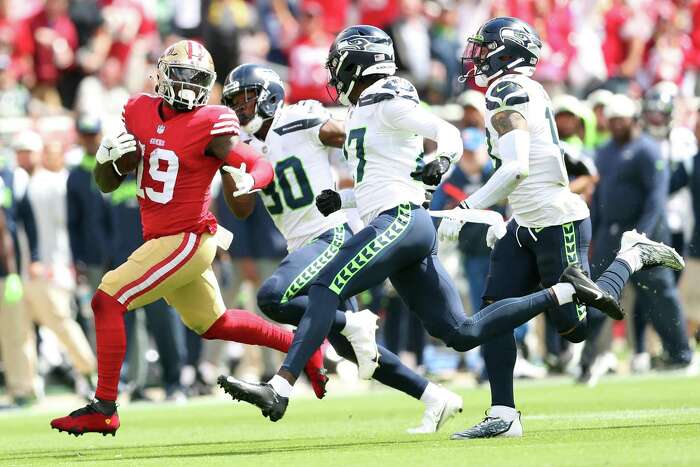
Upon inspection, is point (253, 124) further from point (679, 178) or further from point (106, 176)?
point (679, 178)

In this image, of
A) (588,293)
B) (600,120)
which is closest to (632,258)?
(588,293)

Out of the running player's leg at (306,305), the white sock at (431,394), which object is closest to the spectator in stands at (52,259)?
the running player's leg at (306,305)

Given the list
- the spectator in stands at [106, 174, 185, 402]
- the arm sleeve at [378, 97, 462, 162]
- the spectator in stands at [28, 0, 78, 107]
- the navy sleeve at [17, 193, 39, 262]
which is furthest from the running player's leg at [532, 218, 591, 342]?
the spectator in stands at [28, 0, 78, 107]

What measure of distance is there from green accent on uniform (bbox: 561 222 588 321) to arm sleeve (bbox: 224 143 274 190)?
1.57m

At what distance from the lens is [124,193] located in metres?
13.0

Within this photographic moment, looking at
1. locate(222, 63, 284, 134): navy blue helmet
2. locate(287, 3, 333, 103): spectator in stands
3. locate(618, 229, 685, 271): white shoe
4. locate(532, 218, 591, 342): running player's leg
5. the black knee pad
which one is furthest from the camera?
locate(287, 3, 333, 103): spectator in stands

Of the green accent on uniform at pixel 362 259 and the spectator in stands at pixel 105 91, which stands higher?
the green accent on uniform at pixel 362 259

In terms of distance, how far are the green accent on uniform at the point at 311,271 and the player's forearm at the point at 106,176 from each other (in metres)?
1.12

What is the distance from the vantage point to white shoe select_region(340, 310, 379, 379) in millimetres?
8500

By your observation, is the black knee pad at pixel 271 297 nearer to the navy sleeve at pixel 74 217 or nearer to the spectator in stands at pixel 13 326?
the spectator in stands at pixel 13 326

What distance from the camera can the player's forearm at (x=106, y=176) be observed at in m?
8.54

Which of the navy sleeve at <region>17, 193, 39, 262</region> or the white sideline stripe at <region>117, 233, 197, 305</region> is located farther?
the navy sleeve at <region>17, 193, 39, 262</region>

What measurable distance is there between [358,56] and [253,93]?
1.33 metres

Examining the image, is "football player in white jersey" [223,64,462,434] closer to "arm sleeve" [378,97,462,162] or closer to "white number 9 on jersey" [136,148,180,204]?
"white number 9 on jersey" [136,148,180,204]
